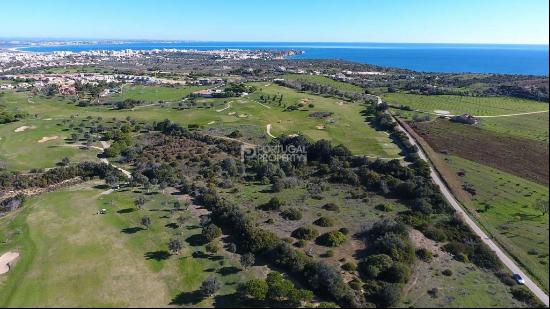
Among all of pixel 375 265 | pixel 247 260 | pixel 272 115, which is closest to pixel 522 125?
pixel 272 115

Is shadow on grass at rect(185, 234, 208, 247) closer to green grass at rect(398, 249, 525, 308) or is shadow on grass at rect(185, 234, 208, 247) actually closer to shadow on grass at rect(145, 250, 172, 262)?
shadow on grass at rect(145, 250, 172, 262)

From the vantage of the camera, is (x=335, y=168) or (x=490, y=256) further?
(x=335, y=168)

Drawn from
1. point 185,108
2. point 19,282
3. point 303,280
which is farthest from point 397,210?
point 185,108

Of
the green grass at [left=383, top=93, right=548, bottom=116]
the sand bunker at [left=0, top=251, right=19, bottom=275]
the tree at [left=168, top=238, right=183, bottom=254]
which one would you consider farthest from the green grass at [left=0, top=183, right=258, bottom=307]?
the green grass at [left=383, top=93, right=548, bottom=116]

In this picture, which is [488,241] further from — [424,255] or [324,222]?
[324,222]

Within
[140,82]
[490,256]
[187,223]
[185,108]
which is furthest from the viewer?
[140,82]

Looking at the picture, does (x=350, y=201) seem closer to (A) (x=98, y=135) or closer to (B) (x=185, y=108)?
(A) (x=98, y=135)
